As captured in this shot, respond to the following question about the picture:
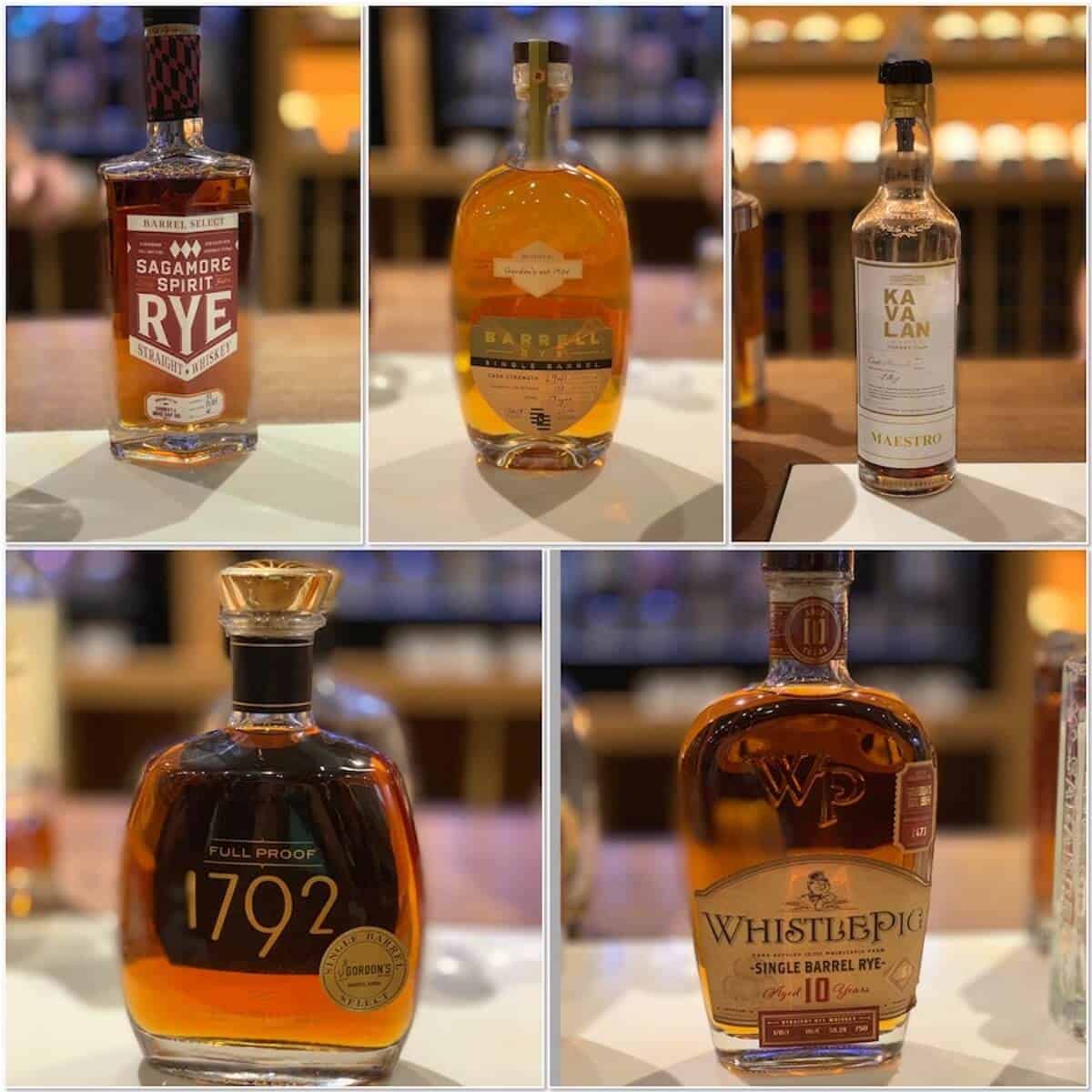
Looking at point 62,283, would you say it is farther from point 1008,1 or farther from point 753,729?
point 753,729

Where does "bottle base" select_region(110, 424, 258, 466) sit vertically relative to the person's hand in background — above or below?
below

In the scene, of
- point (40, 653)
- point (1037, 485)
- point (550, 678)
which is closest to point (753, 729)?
point (550, 678)

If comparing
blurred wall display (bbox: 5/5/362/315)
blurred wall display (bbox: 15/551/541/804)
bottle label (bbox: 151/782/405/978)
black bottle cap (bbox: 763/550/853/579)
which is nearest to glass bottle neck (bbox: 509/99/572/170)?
black bottle cap (bbox: 763/550/853/579)

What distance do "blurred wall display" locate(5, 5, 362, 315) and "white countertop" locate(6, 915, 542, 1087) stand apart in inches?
54.1

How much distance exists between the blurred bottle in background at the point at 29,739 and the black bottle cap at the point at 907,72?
2.48 feet

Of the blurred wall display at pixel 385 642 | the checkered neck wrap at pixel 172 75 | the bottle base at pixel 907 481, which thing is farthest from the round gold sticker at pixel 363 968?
the blurred wall display at pixel 385 642

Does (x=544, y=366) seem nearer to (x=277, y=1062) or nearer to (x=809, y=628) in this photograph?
(x=809, y=628)

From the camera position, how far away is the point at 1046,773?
1129 millimetres

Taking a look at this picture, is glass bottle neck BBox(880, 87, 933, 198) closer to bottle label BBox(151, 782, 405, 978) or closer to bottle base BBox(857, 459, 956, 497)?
bottle base BBox(857, 459, 956, 497)

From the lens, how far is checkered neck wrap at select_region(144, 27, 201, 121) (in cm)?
91

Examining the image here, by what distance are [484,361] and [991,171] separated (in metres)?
1.86

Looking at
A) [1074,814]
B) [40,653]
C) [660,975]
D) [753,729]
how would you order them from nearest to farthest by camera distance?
1. [753,729]
2. [1074,814]
3. [660,975]
4. [40,653]

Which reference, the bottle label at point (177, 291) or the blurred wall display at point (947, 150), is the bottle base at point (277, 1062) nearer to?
the bottle label at point (177, 291)

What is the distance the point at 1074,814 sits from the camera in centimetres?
97
